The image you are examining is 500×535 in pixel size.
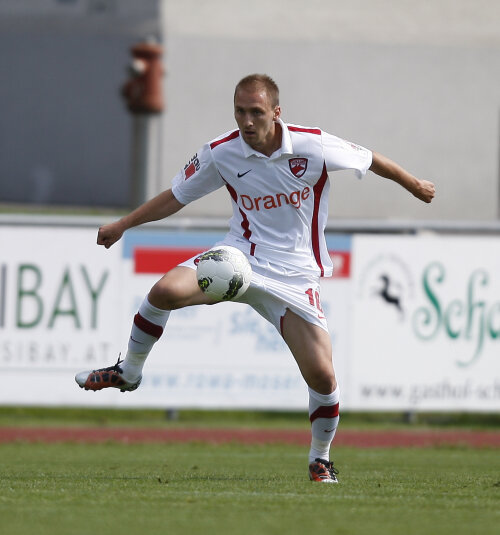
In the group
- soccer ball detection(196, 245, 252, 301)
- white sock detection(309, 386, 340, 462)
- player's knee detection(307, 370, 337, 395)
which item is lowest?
white sock detection(309, 386, 340, 462)

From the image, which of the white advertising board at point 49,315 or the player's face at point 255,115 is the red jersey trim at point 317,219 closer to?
the player's face at point 255,115

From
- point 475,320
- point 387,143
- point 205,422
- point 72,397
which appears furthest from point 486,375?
point 387,143

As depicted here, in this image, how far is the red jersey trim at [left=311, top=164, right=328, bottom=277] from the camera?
25.1 ft

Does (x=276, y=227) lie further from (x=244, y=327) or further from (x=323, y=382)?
(x=244, y=327)

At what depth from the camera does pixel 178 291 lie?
24.0 ft

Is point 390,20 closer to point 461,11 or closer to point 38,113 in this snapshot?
point 461,11

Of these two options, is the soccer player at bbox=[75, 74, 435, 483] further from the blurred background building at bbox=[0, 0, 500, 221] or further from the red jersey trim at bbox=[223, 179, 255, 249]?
the blurred background building at bbox=[0, 0, 500, 221]

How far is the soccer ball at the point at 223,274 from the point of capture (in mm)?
7273

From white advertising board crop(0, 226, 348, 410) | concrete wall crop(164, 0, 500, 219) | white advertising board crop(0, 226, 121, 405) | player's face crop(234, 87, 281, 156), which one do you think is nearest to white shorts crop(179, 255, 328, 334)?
player's face crop(234, 87, 281, 156)

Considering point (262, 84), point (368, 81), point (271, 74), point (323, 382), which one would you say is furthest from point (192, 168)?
point (368, 81)

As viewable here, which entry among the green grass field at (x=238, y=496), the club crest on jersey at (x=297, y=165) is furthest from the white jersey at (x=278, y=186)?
the green grass field at (x=238, y=496)

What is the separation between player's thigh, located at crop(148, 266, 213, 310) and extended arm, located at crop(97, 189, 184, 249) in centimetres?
42

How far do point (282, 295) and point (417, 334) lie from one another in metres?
5.88

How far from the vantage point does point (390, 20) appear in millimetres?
26703
